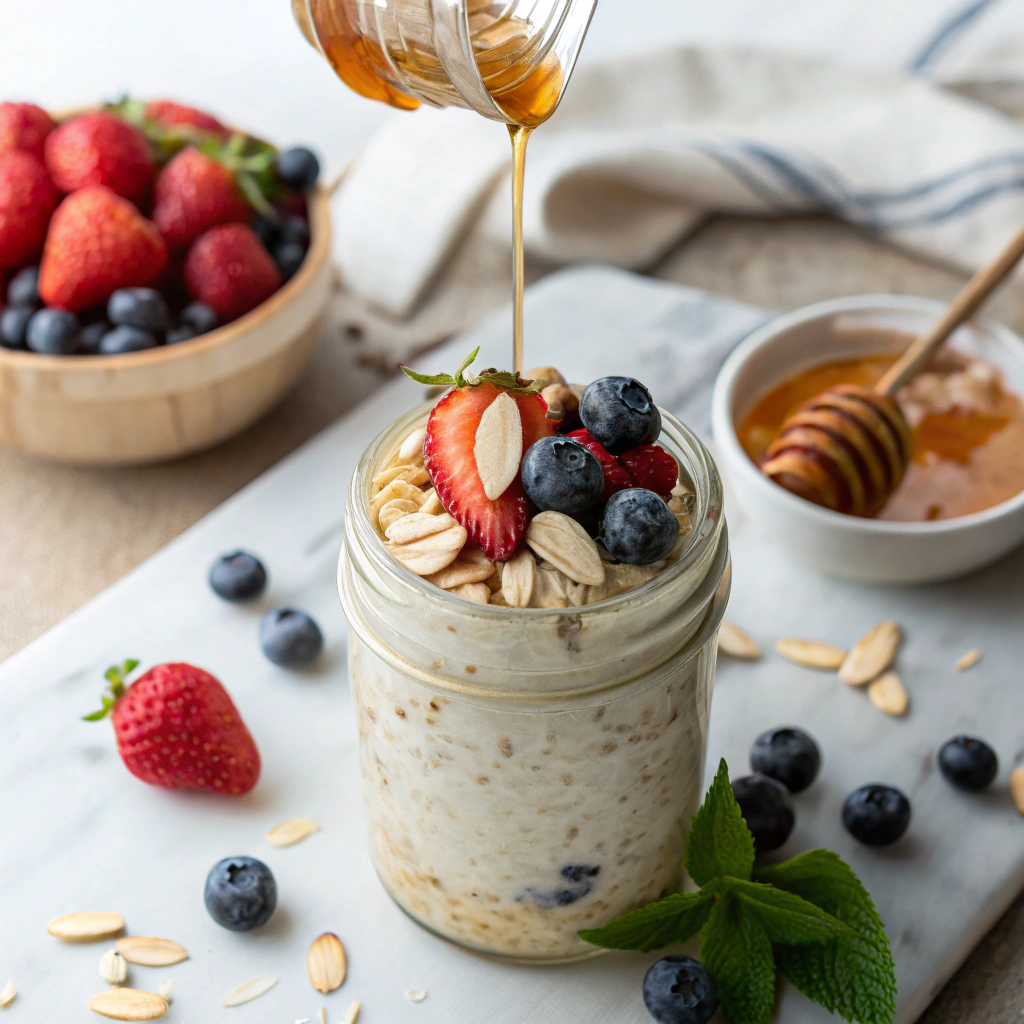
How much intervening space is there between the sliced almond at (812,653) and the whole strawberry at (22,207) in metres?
1.11

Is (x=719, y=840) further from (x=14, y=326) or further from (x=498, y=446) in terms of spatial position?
(x=14, y=326)

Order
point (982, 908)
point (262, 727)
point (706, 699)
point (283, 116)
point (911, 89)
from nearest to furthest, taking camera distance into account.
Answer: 1. point (706, 699)
2. point (982, 908)
3. point (262, 727)
4. point (911, 89)
5. point (283, 116)

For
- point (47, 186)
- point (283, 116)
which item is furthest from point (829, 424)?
point (283, 116)

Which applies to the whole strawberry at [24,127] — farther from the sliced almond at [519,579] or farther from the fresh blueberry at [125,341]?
the sliced almond at [519,579]

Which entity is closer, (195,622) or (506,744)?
(506,744)

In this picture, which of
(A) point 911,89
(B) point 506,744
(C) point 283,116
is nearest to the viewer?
(B) point 506,744

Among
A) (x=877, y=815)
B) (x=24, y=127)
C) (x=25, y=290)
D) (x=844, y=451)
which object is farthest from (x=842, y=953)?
(x=24, y=127)

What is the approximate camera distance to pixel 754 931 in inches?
40.6

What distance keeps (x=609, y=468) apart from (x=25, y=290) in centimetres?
101

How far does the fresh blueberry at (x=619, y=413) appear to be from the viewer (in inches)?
35.0

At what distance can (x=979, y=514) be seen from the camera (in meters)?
1.41

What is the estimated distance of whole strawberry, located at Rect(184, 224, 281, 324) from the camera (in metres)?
1.62

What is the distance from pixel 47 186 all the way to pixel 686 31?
68.0 inches

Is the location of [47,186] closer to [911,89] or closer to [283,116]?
[283,116]
